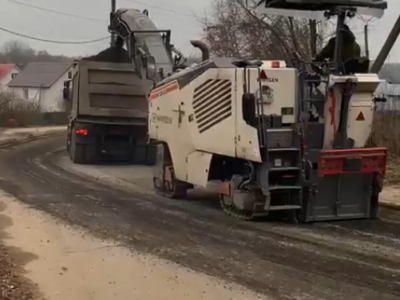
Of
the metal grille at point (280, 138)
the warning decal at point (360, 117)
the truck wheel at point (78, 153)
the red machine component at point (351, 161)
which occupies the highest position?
the warning decal at point (360, 117)

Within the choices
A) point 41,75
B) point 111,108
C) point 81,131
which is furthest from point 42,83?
point 111,108

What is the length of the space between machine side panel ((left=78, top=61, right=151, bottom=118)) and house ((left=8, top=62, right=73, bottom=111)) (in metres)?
52.6

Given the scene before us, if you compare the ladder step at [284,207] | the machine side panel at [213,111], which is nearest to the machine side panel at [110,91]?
A: the machine side panel at [213,111]

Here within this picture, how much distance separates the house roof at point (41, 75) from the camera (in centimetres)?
7294

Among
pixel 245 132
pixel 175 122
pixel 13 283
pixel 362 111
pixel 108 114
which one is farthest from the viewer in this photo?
pixel 108 114

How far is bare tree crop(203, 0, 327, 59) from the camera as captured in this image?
92.9 ft

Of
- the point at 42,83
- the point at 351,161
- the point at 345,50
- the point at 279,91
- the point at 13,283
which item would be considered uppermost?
the point at 42,83

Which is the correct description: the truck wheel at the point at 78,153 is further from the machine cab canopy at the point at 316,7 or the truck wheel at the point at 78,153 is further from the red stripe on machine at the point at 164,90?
the machine cab canopy at the point at 316,7

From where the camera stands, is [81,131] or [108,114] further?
[81,131]

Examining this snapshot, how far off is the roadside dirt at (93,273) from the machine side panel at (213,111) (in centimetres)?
249

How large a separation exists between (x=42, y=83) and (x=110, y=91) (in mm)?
56182

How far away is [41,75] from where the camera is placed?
7569 centimetres

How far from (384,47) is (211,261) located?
1024 cm

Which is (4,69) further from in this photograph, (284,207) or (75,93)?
(284,207)
